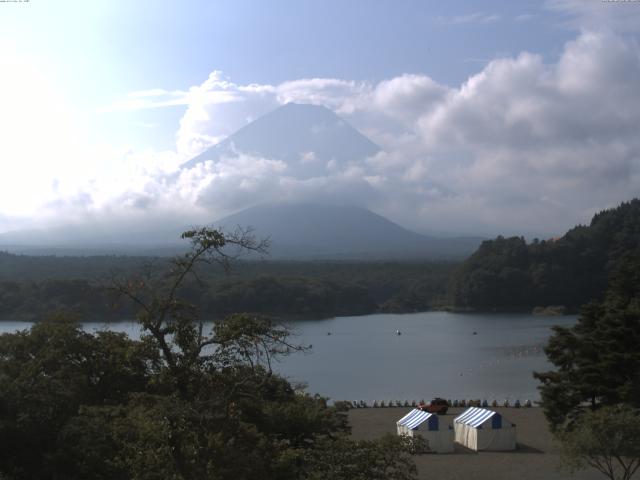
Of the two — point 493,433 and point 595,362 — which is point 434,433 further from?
point 595,362

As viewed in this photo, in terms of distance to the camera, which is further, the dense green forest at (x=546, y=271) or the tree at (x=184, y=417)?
the dense green forest at (x=546, y=271)

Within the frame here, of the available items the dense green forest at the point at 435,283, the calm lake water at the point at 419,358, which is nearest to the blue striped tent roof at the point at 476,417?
the calm lake water at the point at 419,358

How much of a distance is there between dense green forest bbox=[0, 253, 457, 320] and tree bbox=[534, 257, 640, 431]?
12.8 meters

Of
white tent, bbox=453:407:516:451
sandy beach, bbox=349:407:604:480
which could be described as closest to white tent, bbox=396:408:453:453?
sandy beach, bbox=349:407:604:480

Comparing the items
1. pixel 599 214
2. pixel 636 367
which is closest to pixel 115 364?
pixel 636 367

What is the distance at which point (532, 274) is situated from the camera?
4388 centimetres

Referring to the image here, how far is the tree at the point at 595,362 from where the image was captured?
10.5 metres

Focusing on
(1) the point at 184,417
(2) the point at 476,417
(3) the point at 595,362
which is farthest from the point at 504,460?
(1) the point at 184,417

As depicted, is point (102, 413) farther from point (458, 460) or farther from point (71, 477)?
point (458, 460)

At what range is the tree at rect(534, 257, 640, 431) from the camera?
412 inches

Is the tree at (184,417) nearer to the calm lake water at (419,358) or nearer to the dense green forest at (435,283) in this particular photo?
the calm lake water at (419,358)

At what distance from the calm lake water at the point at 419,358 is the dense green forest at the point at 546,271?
470cm

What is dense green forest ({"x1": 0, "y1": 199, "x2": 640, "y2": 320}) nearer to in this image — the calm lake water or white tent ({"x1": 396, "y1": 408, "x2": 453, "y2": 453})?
the calm lake water

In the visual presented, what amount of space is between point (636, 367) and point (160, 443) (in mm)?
8251
